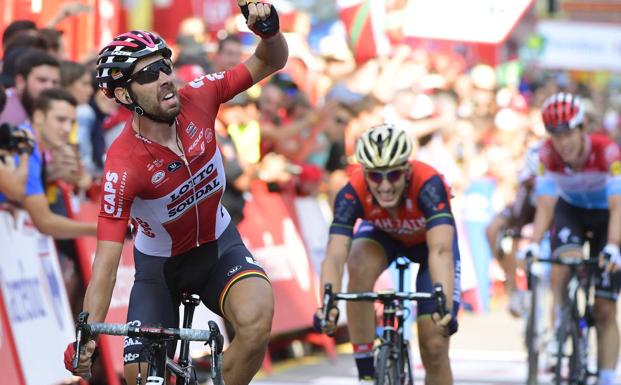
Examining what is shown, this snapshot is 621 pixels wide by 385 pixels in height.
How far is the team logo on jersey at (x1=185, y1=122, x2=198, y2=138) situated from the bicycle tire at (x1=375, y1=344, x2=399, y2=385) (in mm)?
1867

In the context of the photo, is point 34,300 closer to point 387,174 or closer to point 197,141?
point 387,174

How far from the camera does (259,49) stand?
6887mm

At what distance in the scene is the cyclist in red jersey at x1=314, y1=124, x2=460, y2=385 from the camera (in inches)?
312

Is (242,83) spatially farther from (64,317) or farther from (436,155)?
(436,155)

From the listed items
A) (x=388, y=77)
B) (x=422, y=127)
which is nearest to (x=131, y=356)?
(x=422, y=127)

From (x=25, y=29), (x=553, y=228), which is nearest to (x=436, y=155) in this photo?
(x=553, y=228)

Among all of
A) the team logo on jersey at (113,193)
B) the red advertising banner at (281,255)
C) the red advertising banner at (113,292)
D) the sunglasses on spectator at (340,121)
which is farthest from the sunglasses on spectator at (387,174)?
the sunglasses on spectator at (340,121)

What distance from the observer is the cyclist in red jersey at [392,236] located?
793 centimetres

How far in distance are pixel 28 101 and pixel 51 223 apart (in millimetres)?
1196

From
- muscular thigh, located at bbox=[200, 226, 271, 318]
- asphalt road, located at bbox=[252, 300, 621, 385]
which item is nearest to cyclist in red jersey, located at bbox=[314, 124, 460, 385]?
muscular thigh, located at bbox=[200, 226, 271, 318]

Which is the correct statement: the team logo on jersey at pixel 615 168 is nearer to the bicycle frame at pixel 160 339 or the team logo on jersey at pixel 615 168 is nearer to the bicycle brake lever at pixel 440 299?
the bicycle brake lever at pixel 440 299

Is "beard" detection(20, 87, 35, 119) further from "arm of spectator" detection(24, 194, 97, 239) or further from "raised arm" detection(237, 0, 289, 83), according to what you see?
"raised arm" detection(237, 0, 289, 83)

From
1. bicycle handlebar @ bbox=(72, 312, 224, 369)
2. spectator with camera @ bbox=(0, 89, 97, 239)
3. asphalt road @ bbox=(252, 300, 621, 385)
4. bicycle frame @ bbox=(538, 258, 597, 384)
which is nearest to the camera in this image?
bicycle handlebar @ bbox=(72, 312, 224, 369)

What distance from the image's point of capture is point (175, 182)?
21.3 feet
